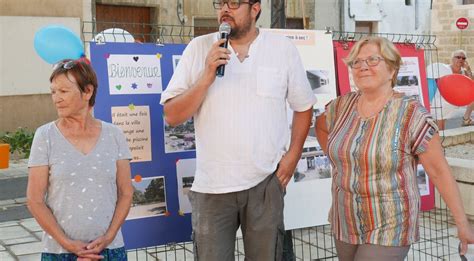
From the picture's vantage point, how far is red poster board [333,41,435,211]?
4.55 metres

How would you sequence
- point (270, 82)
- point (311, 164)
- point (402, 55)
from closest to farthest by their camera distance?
point (270, 82)
point (311, 164)
point (402, 55)

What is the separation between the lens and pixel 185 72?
10.2 feet

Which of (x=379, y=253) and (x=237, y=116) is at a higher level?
(x=237, y=116)

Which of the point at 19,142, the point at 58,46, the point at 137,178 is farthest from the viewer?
the point at 19,142

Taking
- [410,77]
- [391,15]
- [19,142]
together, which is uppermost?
[391,15]

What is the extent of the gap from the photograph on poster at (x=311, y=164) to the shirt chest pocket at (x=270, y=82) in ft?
4.19

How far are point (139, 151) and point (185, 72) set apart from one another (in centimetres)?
83

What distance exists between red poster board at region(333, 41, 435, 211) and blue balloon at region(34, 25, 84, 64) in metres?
1.80

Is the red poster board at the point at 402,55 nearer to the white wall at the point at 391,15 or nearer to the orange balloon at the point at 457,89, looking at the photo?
the orange balloon at the point at 457,89

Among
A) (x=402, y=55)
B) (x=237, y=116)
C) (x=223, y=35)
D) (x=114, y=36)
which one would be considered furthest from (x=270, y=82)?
(x=402, y=55)

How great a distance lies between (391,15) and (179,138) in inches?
712

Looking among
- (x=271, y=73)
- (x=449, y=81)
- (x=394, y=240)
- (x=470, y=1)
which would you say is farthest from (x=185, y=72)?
(x=470, y=1)

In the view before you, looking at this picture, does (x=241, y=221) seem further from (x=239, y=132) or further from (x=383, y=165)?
(x=383, y=165)

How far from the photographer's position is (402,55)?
4.83 m
